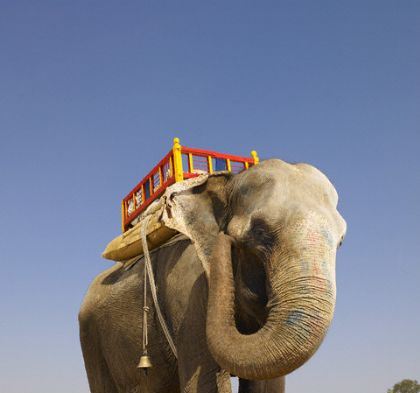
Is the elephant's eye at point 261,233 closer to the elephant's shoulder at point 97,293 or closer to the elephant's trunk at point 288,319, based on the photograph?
the elephant's trunk at point 288,319

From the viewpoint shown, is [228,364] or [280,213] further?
[280,213]

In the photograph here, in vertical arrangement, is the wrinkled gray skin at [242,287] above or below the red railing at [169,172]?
below

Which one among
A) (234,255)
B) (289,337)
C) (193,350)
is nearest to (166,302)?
(193,350)

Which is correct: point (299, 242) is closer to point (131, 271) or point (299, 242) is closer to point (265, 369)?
point (265, 369)

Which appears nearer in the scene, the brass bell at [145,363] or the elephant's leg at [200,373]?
the elephant's leg at [200,373]

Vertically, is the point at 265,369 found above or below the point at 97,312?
below

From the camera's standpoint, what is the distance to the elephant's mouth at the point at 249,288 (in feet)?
11.3

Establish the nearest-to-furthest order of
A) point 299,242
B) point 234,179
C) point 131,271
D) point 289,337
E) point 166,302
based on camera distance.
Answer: point 289,337 < point 299,242 < point 234,179 < point 166,302 < point 131,271

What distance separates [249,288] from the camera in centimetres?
350

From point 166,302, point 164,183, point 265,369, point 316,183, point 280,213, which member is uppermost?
point 164,183

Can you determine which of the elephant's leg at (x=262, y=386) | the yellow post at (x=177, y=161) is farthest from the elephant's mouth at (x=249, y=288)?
the yellow post at (x=177, y=161)

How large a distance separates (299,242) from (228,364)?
78 cm

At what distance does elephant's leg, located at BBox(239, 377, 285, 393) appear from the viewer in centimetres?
410

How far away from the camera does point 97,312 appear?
5.29 m
